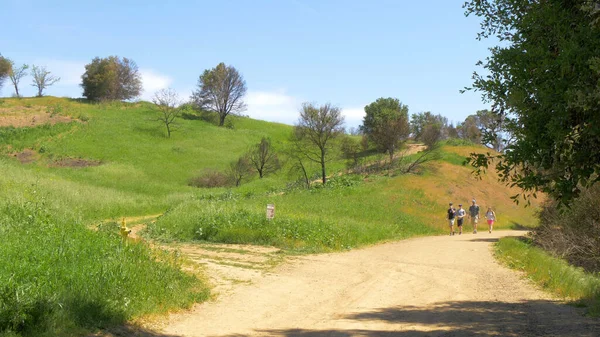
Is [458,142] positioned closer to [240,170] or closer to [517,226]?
[517,226]

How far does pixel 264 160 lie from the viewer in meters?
65.3

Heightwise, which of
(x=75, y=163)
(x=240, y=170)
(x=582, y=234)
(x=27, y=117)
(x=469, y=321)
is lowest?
(x=469, y=321)

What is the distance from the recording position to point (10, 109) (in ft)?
275

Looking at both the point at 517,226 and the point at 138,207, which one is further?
the point at 138,207

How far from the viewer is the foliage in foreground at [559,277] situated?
38.8 feet

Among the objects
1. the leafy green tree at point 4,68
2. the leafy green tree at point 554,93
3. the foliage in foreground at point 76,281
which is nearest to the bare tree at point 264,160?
the foliage in foreground at point 76,281

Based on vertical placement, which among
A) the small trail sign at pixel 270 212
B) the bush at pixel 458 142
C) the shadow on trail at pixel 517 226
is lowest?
the shadow on trail at pixel 517 226

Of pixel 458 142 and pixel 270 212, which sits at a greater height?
pixel 458 142

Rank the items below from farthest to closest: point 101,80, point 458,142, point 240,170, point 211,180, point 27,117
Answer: point 101,80, point 27,117, point 240,170, point 211,180, point 458,142

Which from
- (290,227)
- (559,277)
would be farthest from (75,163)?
(559,277)

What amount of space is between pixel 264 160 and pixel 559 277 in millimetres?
52736

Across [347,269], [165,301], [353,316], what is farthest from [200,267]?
[353,316]

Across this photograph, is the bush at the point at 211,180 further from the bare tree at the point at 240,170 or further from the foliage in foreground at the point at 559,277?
the foliage in foreground at the point at 559,277

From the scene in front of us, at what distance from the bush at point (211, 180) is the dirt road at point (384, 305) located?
45.5m
